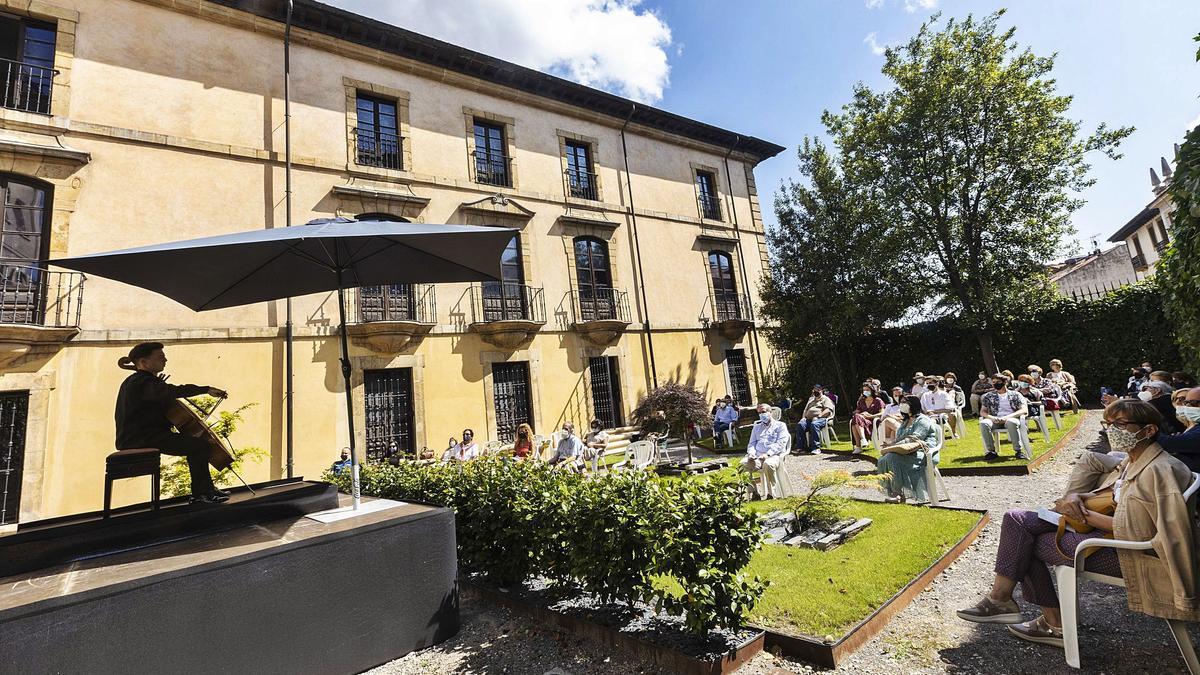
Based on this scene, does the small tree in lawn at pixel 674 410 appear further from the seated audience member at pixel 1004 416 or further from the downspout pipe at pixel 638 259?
the seated audience member at pixel 1004 416

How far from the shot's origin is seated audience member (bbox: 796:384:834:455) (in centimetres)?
1123

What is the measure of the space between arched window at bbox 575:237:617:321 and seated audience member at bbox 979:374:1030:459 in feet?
31.9

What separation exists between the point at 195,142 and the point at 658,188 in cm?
1279

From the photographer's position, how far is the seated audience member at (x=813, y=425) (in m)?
11.2

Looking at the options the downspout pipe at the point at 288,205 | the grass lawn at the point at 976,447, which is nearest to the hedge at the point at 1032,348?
the grass lawn at the point at 976,447

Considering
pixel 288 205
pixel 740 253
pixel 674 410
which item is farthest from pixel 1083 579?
pixel 740 253

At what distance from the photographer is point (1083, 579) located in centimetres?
278

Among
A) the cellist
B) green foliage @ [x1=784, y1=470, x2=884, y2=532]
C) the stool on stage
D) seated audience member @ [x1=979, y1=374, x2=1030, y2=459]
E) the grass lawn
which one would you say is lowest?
the grass lawn

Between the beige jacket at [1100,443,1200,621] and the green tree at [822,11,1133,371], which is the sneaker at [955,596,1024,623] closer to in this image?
the beige jacket at [1100,443,1200,621]

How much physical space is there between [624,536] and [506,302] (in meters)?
11.1

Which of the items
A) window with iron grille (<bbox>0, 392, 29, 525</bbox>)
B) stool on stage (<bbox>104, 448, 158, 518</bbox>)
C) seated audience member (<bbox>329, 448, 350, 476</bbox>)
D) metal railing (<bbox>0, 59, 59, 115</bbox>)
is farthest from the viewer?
metal railing (<bbox>0, 59, 59, 115</bbox>)

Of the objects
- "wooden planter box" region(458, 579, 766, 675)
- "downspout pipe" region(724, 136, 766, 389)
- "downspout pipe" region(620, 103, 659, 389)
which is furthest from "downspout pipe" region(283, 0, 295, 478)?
"downspout pipe" region(724, 136, 766, 389)

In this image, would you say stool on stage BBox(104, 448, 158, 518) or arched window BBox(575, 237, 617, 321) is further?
arched window BBox(575, 237, 617, 321)

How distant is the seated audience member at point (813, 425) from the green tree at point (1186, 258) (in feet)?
21.8
